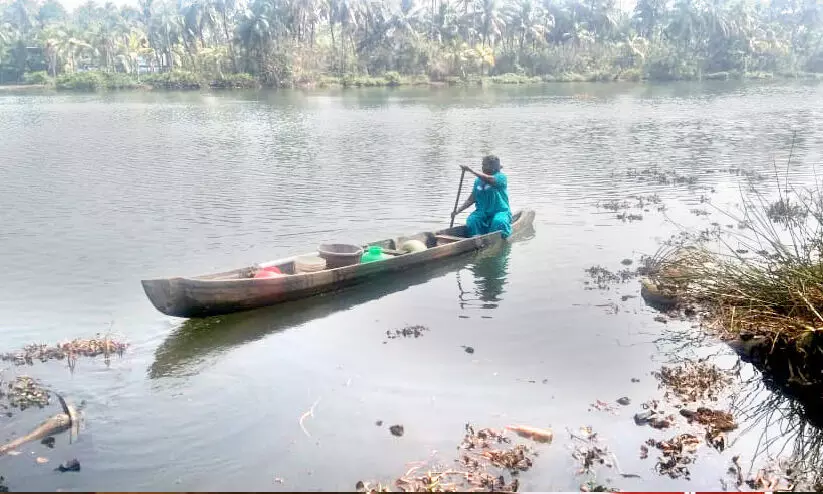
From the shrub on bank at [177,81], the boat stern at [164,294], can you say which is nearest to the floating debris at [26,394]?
the boat stern at [164,294]

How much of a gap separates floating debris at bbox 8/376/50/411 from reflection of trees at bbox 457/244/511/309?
5241mm

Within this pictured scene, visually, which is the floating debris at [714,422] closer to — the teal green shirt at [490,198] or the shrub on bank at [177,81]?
the teal green shirt at [490,198]

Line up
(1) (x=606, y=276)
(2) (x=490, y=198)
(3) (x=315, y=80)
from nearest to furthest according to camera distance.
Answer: (1) (x=606, y=276)
(2) (x=490, y=198)
(3) (x=315, y=80)

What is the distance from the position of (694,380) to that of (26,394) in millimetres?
6554

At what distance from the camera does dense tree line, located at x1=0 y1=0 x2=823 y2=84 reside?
68.1 meters

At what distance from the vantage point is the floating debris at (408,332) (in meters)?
8.67

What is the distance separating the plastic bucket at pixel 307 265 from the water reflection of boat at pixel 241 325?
0.43 meters

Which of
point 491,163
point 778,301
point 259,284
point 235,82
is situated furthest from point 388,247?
point 235,82

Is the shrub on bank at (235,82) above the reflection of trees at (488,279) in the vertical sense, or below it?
above

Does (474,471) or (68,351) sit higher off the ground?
(68,351)

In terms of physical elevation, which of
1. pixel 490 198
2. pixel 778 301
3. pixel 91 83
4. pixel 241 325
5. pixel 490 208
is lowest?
pixel 241 325

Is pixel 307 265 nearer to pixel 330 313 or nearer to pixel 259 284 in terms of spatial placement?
pixel 330 313

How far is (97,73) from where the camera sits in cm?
A: 6944

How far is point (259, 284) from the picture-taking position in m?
8.86
